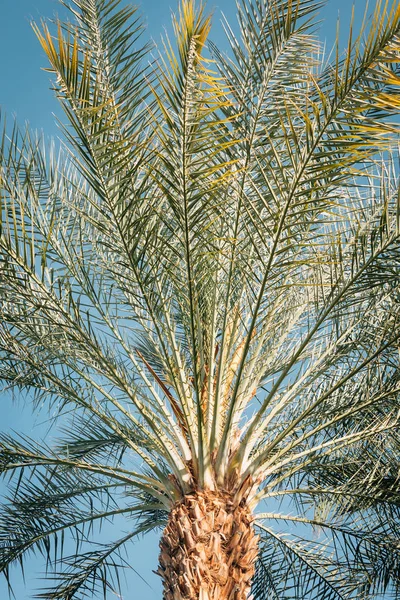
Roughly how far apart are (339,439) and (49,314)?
2781mm

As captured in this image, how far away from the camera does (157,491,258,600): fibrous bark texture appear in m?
5.59

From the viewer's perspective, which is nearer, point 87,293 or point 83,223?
point 87,293

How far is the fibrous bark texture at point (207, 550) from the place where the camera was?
5.59 m

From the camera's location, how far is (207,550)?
5699mm

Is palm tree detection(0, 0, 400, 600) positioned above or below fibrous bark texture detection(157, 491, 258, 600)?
above

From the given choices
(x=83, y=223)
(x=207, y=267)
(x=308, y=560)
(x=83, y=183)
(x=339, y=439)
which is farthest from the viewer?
(x=83, y=183)

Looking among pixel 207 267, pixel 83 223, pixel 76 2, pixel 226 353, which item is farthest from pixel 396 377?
pixel 76 2

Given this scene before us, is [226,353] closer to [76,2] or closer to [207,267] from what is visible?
[207,267]

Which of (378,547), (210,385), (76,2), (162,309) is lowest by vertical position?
(378,547)

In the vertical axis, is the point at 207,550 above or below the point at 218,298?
below

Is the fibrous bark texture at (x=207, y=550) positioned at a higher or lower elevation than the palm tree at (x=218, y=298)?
lower

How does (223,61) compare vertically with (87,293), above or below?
above

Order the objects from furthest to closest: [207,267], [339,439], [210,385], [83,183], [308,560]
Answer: [83,183] < [308,560] < [339,439] < [210,385] < [207,267]

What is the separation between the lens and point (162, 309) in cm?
630
